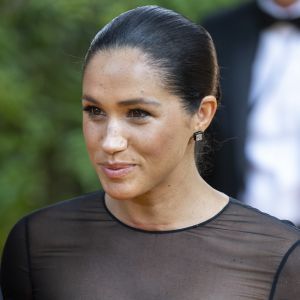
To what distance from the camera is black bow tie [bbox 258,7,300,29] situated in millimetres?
5656

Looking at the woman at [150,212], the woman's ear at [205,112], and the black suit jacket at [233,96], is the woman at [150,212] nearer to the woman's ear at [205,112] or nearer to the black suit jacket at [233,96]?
the woman's ear at [205,112]

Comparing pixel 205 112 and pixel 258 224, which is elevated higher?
pixel 205 112

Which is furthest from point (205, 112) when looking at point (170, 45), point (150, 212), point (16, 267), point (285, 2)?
point (285, 2)

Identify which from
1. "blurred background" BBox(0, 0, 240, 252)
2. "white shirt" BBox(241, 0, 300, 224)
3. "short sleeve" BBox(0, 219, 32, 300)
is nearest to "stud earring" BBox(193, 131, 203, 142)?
"short sleeve" BBox(0, 219, 32, 300)

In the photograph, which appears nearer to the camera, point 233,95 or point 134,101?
point 134,101

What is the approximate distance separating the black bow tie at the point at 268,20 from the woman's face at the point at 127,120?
1584 mm

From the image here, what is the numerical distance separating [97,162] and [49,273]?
0.45 m

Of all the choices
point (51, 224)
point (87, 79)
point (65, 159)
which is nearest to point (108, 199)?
point (51, 224)

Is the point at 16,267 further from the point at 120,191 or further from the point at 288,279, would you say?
the point at 288,279

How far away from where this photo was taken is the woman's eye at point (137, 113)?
13.4ft

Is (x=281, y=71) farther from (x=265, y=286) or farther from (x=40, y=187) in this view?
(x=40, y=187)

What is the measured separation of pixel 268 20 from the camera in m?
5.67

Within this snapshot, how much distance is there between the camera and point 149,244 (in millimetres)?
4312

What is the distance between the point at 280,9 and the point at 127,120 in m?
1.81
